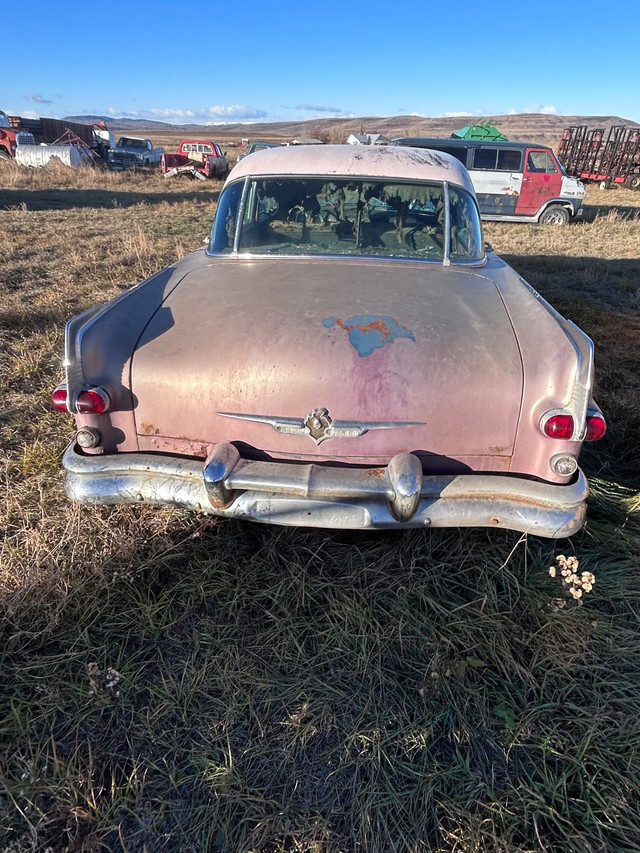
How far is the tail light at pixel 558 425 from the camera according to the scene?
1.94 meters

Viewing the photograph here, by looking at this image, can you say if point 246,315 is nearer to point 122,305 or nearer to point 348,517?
point 122,305

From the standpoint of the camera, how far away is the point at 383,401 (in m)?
1.95

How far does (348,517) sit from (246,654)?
672 millimetres

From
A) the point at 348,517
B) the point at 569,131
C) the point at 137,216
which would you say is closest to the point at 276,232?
the point at 348,517

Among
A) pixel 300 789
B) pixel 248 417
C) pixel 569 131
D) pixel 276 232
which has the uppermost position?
pixel 569 131

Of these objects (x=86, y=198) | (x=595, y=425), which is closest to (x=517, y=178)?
(x=86, y=198)

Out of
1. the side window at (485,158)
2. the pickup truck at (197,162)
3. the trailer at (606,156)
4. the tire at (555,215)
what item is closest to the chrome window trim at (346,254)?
the side window at (485,158)

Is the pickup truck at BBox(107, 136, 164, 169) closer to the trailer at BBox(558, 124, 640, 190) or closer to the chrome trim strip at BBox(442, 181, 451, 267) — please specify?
the trailer at BBox(558, 124, 640, 190)

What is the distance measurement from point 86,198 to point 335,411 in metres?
15.4

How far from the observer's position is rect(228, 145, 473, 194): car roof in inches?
124

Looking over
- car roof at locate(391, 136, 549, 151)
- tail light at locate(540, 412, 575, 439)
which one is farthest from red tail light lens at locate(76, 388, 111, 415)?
car roof at locate(391, 136, 549, 151)

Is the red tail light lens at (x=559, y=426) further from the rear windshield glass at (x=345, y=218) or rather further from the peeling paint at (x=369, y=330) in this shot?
the rear windshield glass at (x=345, y=218)

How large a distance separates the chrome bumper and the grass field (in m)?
0.34

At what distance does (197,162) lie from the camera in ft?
62.1
